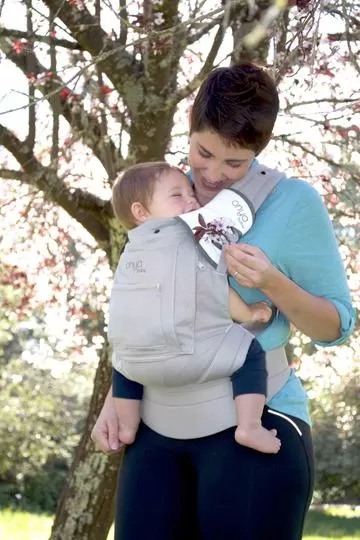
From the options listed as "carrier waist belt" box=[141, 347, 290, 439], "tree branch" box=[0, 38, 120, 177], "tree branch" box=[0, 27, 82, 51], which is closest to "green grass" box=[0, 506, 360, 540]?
"tree branch" box=[0, 38, 120, 177]

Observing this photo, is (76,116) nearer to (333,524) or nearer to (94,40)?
(94,40)

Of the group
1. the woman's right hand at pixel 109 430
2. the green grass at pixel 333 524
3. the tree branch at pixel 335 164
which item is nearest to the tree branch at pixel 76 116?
the tree branch at pixel 335 164

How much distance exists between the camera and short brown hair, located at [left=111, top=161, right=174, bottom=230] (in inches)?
98.2

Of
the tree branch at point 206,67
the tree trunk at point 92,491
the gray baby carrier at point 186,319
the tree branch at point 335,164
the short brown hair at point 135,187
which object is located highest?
the tree branch at point 206,67

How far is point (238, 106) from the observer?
2.34 meters

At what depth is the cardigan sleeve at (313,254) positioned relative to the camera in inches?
92.0

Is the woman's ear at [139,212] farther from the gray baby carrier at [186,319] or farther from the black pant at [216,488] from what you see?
the black pant at [216,488]

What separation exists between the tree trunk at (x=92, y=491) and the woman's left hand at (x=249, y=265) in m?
3.11

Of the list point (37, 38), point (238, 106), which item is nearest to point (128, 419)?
point (238, 106)

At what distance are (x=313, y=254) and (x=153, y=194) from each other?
396 mm

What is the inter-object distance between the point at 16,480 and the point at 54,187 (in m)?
7.48

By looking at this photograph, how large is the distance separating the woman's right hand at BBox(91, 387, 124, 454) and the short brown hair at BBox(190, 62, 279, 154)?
26.0 inches

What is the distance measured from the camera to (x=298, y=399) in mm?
2354

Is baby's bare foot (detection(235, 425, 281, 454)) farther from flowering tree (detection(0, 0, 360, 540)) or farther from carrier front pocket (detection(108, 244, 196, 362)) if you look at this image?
flowering tree (detection(0, 0, 360, 540))
